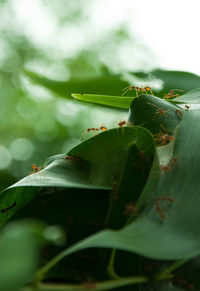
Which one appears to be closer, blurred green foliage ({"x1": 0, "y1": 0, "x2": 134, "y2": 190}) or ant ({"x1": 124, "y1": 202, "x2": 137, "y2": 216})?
ant ({"x1": 124, "y1": 202, "x2": 137, "y2": 216})

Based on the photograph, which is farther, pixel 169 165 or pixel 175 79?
pixel 175 79

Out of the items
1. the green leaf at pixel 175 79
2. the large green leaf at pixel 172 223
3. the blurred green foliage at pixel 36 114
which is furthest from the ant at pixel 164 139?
the blurred green foliage at pixel 36 114

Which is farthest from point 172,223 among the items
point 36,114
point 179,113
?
point 36,114

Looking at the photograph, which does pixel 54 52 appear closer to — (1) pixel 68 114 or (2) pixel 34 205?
(1) pixel 68 114

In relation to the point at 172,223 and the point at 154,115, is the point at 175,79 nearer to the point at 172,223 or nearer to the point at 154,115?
the point at 154,115

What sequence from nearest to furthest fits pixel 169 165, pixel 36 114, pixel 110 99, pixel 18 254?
pixel 18 254 < pixel 169 165 < pixel 110 99 < pixel 36 114

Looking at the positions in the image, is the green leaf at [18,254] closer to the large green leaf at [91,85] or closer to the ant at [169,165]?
the ant at [169,165]

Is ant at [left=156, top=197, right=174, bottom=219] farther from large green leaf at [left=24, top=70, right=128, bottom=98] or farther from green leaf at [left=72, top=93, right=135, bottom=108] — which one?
large green leaf at [left=24, top=70, right=128, bottom=98]

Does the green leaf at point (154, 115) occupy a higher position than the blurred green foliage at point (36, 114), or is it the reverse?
the green leaf at point (154, 115)

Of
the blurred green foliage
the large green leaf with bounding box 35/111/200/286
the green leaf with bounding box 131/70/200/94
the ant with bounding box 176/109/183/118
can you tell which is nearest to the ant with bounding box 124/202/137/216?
the large green leaf with bounding box 35/111/200/286

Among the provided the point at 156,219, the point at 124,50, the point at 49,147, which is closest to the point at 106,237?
the point at 156,219

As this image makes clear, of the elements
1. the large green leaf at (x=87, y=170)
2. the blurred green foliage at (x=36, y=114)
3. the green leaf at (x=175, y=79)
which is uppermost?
the green leaf at (x=175, y=79)
